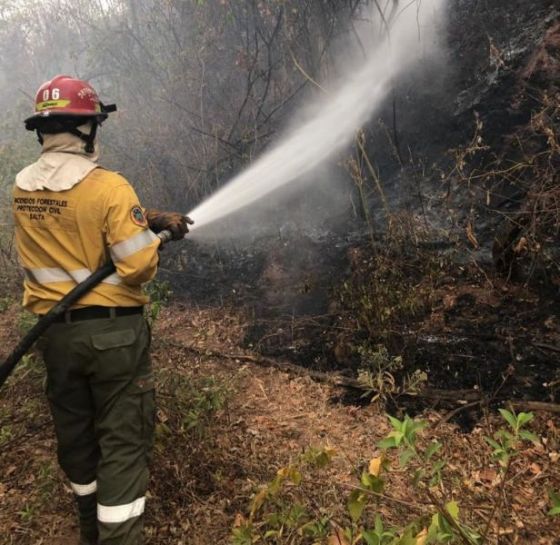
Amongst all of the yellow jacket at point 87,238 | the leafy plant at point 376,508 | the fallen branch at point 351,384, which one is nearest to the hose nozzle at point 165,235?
the yellow jacket at point 87,238

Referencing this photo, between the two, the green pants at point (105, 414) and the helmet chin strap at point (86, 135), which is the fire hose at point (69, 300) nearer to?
the green pants at point (105, 414)

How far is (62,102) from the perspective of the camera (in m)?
2.48

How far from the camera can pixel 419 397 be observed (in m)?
3.72

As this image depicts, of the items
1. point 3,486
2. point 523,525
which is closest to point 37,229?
point 3,486

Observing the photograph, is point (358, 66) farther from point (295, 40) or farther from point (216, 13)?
point (216, 13)

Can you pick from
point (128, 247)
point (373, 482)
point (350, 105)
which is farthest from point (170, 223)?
point (350, 105)

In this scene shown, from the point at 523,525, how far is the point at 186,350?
3425 millimetres

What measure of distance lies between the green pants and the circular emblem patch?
53cm

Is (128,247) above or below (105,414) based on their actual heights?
above

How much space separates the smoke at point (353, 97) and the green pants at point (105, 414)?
390 cm

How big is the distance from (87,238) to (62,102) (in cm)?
74

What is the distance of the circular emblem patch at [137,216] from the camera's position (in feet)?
8.07

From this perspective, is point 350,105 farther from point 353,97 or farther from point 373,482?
point 373,482

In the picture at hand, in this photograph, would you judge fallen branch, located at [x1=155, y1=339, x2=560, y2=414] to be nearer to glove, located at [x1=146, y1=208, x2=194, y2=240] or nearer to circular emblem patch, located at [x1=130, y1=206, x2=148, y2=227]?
glove, located at [x1=146, y1=208, x2=194, y2=240]
